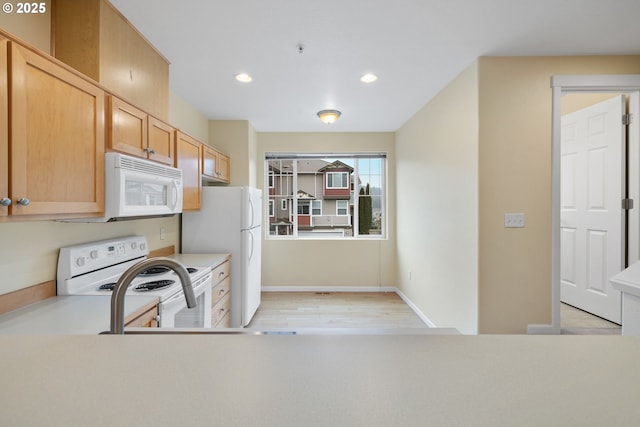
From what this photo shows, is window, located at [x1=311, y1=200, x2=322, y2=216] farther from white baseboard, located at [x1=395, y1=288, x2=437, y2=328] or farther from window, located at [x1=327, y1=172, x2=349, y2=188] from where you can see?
white baseboard, located at [x1=395, y1=288, x2=437, y2=328]

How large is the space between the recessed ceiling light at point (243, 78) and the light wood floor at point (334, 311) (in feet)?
8.30

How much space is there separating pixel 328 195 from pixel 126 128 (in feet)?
11.3

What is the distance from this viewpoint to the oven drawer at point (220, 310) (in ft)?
8.80

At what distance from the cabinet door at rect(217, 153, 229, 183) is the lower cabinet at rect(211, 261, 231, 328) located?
1.11 metres

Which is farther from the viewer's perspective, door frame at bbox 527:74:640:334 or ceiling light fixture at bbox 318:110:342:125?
ceiling light fixture at bbox 318:110:342:125

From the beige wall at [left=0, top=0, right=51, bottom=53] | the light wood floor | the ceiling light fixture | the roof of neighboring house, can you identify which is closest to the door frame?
the light wood floor

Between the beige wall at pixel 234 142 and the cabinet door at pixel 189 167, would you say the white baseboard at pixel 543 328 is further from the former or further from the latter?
the beige wall at pixel 234 142

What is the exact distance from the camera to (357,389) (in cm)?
41

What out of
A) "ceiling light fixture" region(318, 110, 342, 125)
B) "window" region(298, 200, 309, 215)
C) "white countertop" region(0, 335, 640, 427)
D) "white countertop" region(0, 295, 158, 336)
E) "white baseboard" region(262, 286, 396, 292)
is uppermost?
"ceiling light fixture" region(318, 110, 342, 125)

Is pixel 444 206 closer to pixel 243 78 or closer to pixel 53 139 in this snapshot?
pixel 243 78

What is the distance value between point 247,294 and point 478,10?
10.1ft

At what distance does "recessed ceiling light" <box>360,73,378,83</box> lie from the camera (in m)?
2.74

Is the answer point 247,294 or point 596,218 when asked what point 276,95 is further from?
point 596,218

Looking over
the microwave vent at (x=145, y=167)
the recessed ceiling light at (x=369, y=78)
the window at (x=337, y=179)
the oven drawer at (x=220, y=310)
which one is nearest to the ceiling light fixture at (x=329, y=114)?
the recessed ceiling light at (x=369, y=78)
